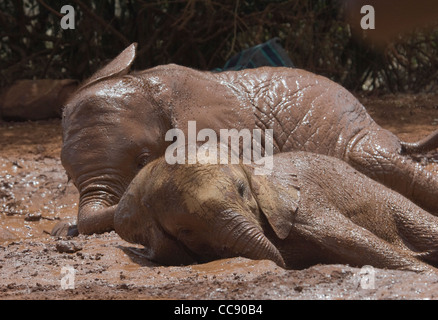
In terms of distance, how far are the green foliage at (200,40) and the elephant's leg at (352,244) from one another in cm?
688

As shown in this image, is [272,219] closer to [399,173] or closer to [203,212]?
[203,212]

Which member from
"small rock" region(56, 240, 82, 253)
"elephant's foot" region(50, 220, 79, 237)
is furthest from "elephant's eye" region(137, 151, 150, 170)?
"small rock" region(56, 240, 82, 253)

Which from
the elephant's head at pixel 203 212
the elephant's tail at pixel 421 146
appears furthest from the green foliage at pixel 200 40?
the elephant's head at pixel 203 212

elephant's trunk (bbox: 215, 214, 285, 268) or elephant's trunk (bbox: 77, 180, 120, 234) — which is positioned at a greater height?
elephant's trunk (bbox: 215, 214, 285, 268)

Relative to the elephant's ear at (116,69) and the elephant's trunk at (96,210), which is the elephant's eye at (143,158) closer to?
the elephant's trunk at (96,210)

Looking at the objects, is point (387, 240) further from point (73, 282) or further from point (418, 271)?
point (73, 282)

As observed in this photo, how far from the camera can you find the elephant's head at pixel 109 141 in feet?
21.7

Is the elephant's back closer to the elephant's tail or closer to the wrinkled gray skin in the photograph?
the wrinkled gray skin

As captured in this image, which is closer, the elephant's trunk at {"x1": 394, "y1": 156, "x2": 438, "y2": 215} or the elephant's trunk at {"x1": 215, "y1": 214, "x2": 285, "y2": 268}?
the elephant's trunk at {"x1": 215, "y1": 214, "x2": 285, "y2": 268}

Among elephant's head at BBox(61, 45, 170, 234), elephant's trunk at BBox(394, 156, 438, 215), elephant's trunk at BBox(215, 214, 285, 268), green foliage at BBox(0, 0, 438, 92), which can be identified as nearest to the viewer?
elephant's trunk at BBox(215, 214, 285, 268)

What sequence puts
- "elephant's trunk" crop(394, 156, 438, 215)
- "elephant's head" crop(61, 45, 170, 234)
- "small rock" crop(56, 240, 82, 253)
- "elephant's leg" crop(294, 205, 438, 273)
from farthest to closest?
"elephant's trunk" crop(394, 156, 438, 215)
"elephant's head" crop(61, 45, 170, 234)
"small rock" crop(56, 240, 82, 253)
"elephant's leg" crop(294, 205, 438, 273)

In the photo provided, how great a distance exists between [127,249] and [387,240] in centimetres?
156

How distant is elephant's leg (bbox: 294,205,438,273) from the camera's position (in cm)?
477

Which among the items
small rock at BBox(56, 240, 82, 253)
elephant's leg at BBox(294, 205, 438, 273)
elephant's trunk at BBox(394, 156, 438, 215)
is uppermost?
elephant's leg at BBox(294, 205, 438, 273)
